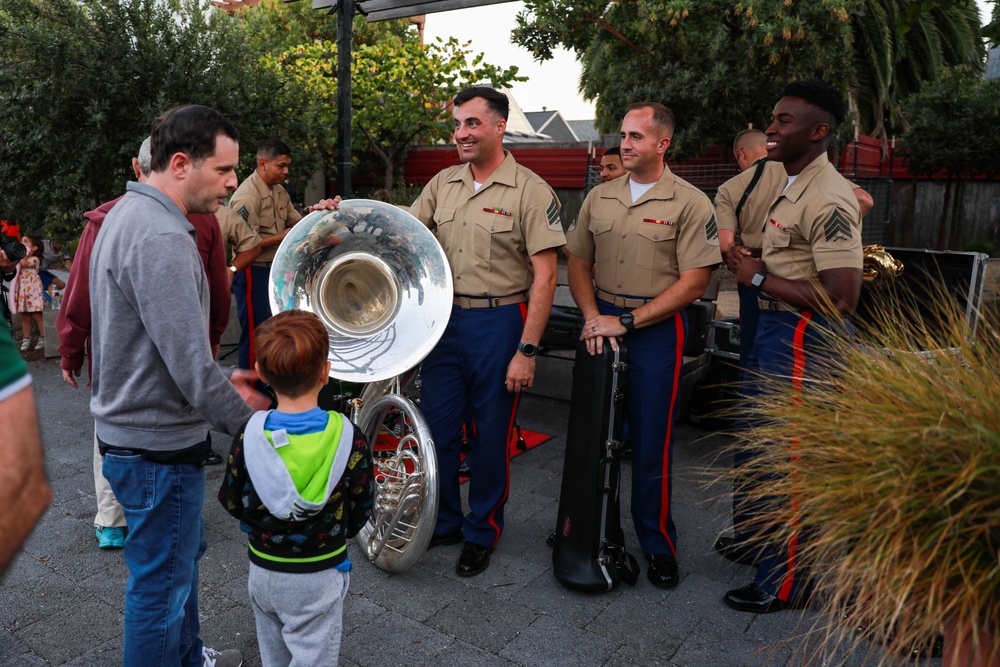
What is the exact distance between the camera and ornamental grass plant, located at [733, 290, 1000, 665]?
1.31 m

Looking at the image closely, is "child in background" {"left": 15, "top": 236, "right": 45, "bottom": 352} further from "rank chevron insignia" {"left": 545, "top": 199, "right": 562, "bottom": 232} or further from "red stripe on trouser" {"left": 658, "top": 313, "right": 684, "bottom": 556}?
"red stripe on trouser" {"left": 658, "top": 313, "right": 684, "bottom": 556}

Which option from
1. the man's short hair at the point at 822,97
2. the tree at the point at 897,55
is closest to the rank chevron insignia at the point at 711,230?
the man's short hair at the point at 822,97

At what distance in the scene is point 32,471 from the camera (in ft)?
2.96

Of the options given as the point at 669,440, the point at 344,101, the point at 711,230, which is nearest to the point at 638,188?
the point at 711,230

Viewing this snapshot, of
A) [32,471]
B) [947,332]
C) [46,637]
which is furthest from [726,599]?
[32,471]

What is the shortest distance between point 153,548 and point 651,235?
7.28 feet

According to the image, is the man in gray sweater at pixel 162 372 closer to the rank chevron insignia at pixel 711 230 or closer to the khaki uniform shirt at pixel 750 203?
the rank chevron insignia at pixel 711 230

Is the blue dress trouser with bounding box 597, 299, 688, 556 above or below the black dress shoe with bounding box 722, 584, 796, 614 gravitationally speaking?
above

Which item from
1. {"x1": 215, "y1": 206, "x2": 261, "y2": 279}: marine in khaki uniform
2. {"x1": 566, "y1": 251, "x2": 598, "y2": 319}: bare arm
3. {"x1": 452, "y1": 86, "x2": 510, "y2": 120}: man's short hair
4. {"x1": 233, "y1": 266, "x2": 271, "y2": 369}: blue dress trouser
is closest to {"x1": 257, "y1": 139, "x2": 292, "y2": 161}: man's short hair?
{"x1": 215, "y1": 206, "x2": 261, "y2": 279}: marine in khaki uniform

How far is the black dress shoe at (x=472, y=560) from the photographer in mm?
3312

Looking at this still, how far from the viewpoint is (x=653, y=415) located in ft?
10.8

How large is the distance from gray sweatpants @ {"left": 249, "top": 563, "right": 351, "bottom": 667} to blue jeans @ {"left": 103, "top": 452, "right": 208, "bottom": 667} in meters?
0.24

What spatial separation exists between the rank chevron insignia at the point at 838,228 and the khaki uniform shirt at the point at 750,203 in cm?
70

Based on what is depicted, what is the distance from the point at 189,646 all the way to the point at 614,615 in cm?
155
